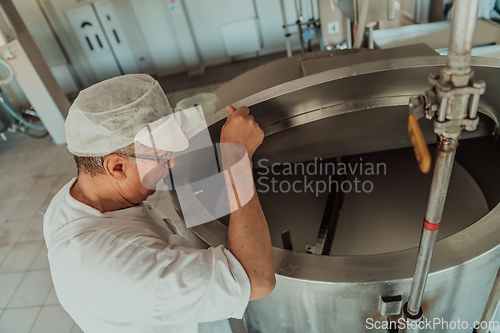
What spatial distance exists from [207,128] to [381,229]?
0.96m

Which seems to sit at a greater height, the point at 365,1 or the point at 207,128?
the point at 365,1

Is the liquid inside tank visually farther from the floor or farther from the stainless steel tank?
the floor

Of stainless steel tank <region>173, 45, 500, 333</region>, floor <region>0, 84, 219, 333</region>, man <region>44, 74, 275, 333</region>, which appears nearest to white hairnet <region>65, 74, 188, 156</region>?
man <region>44, 74, 275, 333</region>

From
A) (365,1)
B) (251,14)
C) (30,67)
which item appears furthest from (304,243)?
(251,14)

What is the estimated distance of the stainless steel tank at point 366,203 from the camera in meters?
0.90

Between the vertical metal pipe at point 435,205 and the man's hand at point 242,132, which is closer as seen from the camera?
the vertical metal pipe at point 435,205

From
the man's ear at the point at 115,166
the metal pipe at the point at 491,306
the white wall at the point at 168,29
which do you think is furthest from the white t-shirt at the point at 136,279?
the white wall at the point at 168,29

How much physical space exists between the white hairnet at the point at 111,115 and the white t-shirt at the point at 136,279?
213 mm

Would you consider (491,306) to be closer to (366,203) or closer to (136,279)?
A: (366,203)

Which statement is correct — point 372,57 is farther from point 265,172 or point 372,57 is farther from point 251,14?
point 251,14

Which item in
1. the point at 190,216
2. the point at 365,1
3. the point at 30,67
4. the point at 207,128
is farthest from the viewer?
the point at 30,67

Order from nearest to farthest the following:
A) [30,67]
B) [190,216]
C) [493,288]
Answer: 1. [493,288]
2. [190,216]
3. [30,67]

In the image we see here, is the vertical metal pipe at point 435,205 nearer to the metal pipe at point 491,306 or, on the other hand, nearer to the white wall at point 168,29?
the metal pipe at point 491,306

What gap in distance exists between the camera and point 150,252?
0.80m
